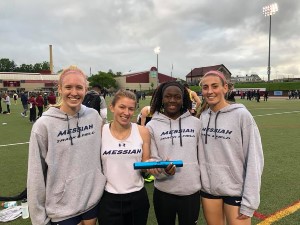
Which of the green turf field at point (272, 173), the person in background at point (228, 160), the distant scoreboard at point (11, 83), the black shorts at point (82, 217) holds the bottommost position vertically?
the green turf field at point (272, 173)

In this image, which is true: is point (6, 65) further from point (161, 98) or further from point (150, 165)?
point (150, 165)

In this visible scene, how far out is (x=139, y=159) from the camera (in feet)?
8.33

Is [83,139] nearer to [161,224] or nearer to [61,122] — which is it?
[61,122]

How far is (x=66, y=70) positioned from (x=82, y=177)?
2.93ft

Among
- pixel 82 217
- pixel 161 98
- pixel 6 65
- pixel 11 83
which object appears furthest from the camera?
pixel 6 65

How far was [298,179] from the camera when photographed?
5.73 m

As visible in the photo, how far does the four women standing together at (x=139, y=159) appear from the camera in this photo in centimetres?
225

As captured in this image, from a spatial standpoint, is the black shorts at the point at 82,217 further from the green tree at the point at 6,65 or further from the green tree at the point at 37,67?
the green tree at the point at 6,65

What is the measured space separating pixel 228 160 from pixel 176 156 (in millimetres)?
466

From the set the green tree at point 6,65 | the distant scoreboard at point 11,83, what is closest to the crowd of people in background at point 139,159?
the distant scoreboard at point 11,83

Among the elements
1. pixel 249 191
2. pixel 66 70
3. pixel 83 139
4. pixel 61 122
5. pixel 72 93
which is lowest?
pixel 249 191

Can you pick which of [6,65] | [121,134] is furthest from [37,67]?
[121,134]

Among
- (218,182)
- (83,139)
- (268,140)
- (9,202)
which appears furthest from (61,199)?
(268,140)

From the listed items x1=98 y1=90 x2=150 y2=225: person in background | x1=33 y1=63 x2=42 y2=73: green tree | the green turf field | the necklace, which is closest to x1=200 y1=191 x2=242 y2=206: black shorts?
x1=98 y1=90 x2=150 y2=225: person in background
